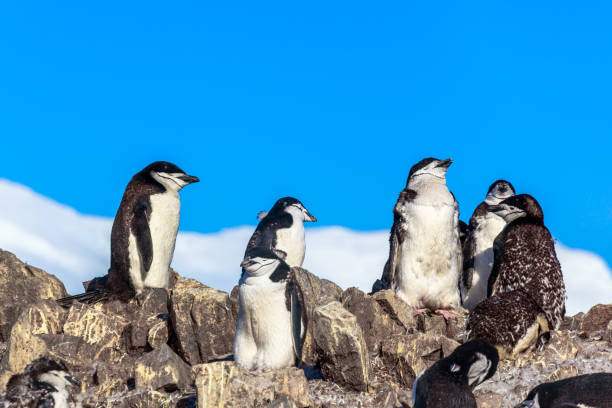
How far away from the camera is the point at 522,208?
991 centimetres

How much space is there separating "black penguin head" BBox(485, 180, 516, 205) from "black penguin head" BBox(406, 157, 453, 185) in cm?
201

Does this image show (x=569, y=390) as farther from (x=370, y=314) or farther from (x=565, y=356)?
(x=370, y=314)

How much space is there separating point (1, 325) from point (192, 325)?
2971 mm

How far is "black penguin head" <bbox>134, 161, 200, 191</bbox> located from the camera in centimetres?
1273

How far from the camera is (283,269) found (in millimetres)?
7945

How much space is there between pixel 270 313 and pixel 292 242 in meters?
5.63

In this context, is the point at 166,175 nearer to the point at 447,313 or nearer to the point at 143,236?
the point at 143,236

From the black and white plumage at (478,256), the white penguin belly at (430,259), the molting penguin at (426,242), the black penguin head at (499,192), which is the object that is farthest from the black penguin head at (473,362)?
the black penguin head at (499,192)

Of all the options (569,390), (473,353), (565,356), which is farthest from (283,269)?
(565,356)

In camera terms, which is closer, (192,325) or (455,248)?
(192,325)

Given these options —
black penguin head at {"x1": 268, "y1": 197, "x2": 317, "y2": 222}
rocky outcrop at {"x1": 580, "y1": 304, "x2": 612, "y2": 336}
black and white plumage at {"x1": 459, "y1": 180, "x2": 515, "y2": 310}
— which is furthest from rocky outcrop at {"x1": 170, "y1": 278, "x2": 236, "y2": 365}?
rocky outcrop at {"x1": 580, "y1": 304, "x2": 612, "y2": 336}

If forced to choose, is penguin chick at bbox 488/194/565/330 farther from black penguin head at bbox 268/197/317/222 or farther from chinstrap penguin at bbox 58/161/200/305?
chinstrap penguin at bbox 58/161/200/305

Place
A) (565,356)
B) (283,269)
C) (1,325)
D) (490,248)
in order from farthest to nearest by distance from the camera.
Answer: (490,248)
(1,325)
(565,356)
(283,269)

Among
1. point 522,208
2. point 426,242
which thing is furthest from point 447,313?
point 522,208
